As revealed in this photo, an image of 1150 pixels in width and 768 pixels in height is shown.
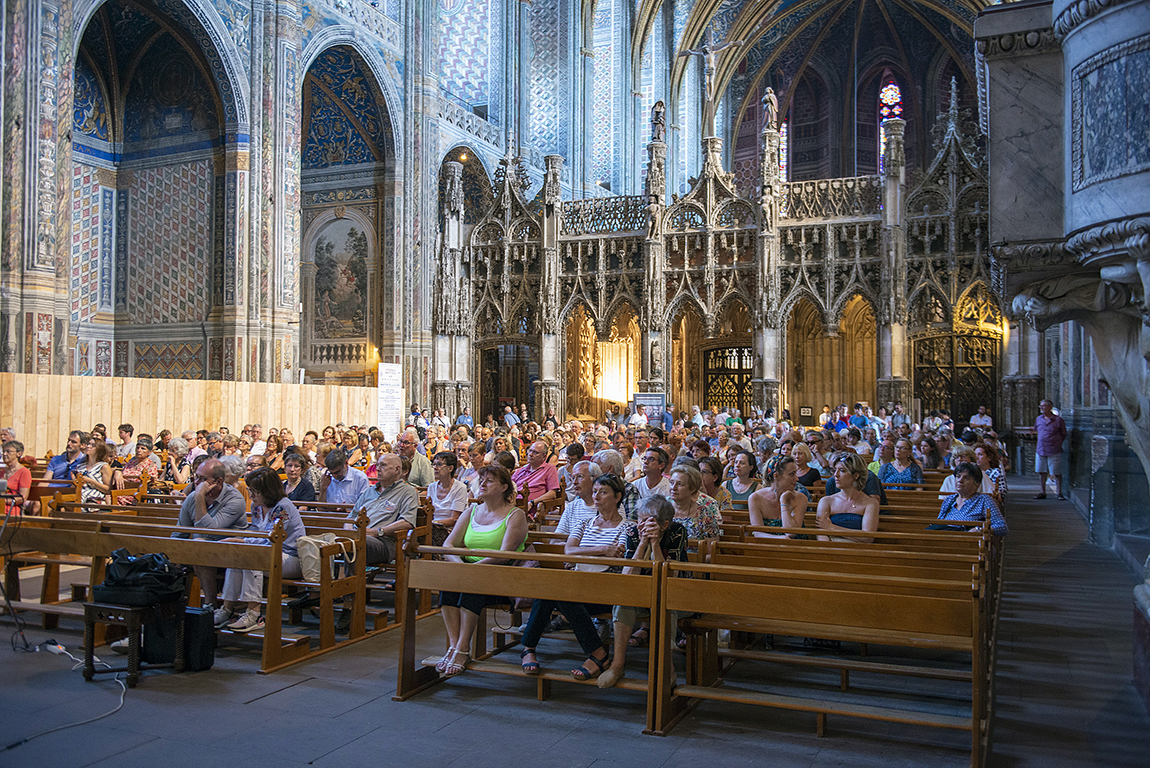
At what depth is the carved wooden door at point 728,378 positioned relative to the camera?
23891 millimetres

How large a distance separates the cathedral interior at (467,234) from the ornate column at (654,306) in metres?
0.05

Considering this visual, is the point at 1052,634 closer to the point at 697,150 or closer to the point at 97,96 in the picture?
the point at 97,96

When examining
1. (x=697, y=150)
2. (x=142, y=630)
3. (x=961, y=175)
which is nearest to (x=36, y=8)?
(x=142, y=630)

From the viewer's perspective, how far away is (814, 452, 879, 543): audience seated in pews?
585 cm

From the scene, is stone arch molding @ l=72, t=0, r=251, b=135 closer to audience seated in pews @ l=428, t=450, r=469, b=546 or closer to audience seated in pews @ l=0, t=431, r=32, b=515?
audience seated in pews @ l=0, t=431, r=32, b=515

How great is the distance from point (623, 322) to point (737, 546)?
63.6 ft

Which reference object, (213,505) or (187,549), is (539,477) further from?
(187,549)

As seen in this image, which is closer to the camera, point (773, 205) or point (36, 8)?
point (36, 8)

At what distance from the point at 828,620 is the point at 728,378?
20.6 metres

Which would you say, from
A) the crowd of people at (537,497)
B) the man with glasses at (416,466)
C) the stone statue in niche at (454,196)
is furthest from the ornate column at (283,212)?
the man with glasses at (416,466)

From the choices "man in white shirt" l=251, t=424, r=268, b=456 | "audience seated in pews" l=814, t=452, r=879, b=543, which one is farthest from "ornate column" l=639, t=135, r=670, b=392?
"audience seated in pews" l=814, t=452, r=879, b=543

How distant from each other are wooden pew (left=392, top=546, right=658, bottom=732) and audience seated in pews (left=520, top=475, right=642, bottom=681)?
0.45 ft

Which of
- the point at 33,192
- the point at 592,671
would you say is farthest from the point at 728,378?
the point at 592,671

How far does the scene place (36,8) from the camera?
12.0 m
